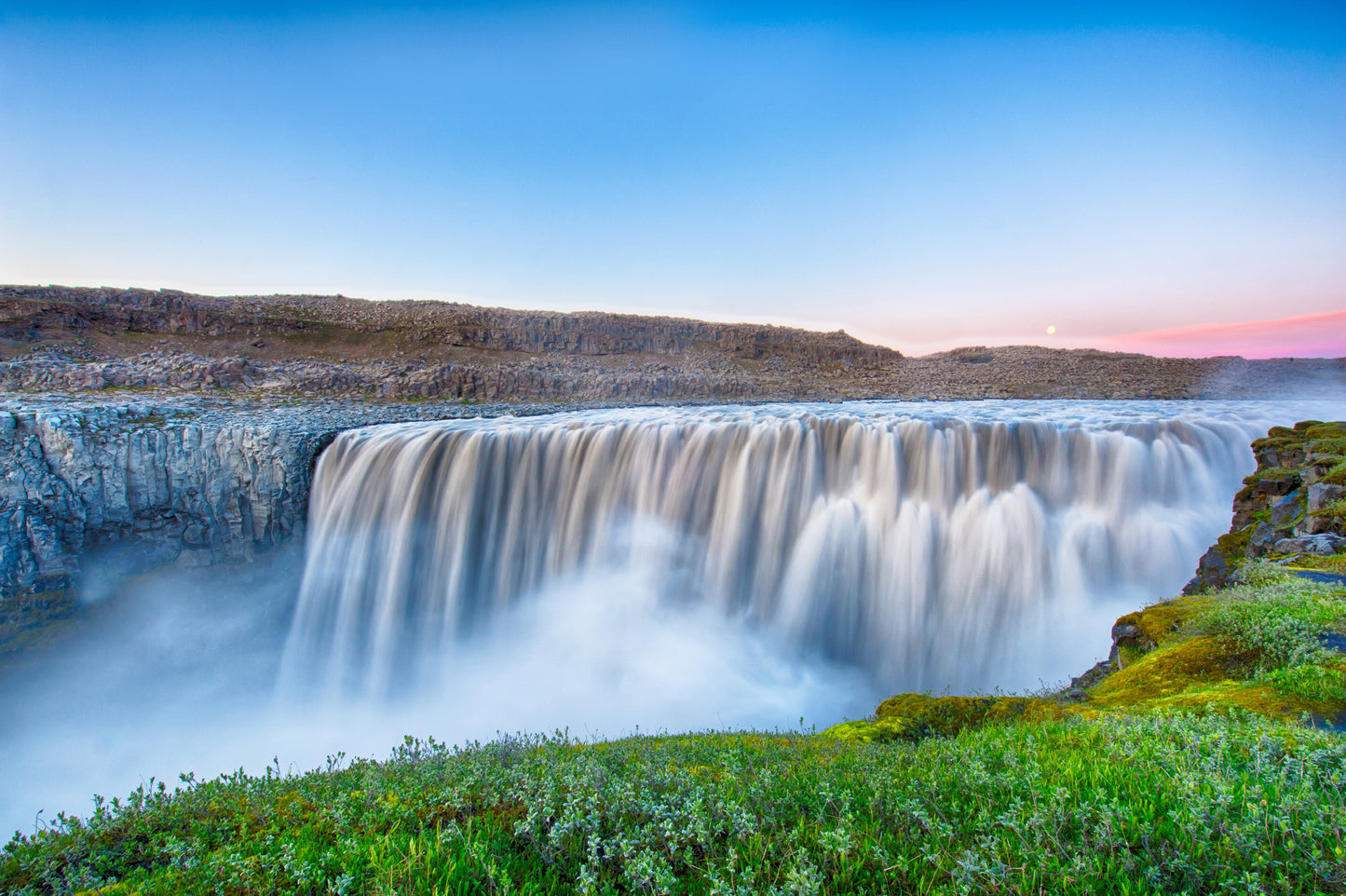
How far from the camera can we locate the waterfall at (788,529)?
9938 mm

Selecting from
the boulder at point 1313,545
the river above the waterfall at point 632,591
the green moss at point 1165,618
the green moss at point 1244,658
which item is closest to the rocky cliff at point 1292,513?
the boulder at point 1313,545

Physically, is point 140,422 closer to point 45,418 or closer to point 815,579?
point 45,418

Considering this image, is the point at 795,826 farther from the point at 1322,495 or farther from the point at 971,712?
the point at 1322,495

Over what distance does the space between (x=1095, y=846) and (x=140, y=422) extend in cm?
1924

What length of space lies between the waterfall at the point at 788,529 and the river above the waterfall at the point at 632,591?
0.18 ft

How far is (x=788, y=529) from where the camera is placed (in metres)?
12.3

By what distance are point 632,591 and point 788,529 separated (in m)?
3.83

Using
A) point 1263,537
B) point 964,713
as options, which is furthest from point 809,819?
point 1263,537

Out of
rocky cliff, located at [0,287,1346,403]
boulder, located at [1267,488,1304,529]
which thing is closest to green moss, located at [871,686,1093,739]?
boulder, located at [1267,488,1304,529]

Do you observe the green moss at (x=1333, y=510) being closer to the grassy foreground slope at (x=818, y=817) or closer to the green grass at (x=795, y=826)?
the grassy foreground slope at (x=818, y=817)

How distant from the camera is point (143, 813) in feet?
9.20

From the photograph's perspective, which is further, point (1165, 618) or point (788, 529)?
point (788, 529)

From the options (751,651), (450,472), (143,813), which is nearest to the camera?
(143,813)

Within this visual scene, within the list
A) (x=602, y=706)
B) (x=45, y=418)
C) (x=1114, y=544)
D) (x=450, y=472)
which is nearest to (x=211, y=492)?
(x=45, y=418)
